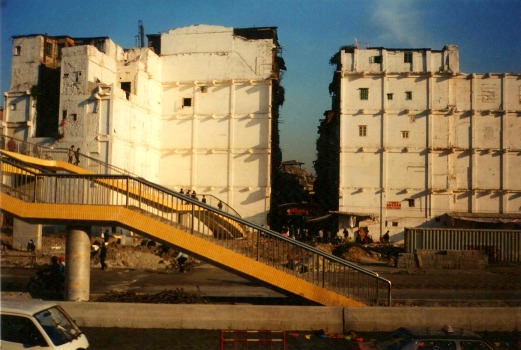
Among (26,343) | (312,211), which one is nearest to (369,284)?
(26,343)

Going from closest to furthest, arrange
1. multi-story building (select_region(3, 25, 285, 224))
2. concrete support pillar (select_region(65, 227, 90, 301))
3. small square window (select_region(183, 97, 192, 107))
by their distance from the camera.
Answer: concrete support pillar (select_region(65, 227, 90, 301))
multi-story building (select_region(3, 25, 285, 224))
small square window (select_region(183, 97, 192, 107))

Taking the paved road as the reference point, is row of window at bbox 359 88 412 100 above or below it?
above

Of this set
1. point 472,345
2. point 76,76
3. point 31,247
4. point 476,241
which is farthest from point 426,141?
point 472,345

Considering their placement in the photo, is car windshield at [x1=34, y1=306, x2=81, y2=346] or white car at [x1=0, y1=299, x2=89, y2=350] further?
car windshield at [x1=34, y1=306, x2=81, y2=346]

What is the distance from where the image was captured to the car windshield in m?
7.98

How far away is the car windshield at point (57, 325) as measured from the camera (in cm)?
798

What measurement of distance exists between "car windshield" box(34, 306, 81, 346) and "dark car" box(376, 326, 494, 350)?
206 inches

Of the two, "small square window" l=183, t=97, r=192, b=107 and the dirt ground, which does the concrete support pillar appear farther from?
"small square window" l=183, t=97, r=192, b=107

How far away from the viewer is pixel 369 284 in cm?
1410

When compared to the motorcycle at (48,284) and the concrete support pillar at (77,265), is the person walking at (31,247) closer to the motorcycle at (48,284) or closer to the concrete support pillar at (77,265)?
the motorcycle at (48,284)

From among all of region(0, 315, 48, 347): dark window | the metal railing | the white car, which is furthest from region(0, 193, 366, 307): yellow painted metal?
region(0, 315, 48, 347): dark window

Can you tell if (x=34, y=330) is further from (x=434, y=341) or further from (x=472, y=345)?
(x=472, y=345)

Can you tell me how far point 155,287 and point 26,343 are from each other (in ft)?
42.7

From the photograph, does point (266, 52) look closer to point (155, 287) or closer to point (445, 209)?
point (445, 209)
